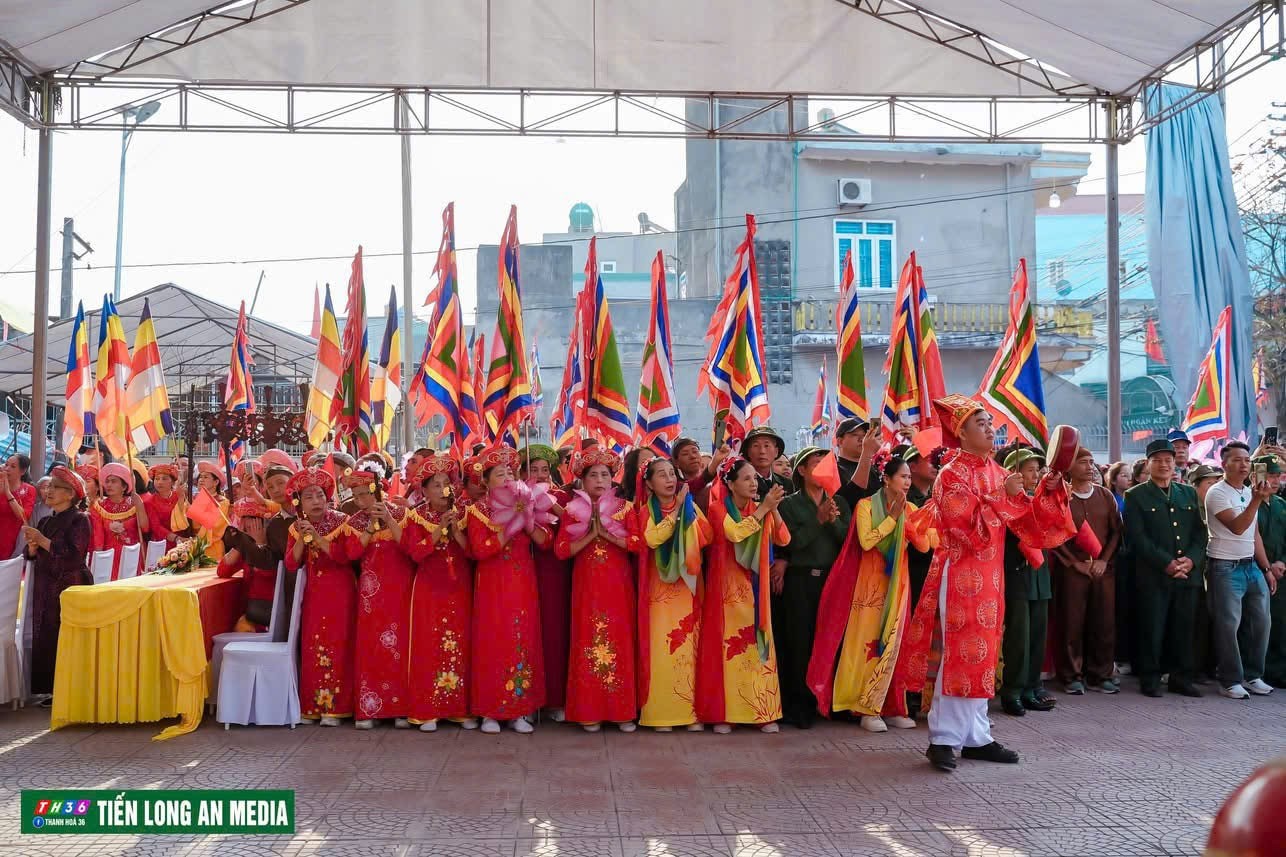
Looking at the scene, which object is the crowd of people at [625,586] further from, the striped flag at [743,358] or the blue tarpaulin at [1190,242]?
the blue tarpaulin at [1190,242]

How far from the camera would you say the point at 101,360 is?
9742 mm

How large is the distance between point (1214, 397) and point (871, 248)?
1174 cm

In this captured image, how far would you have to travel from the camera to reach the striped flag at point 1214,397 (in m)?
9.26

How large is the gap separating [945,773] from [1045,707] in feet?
5.56

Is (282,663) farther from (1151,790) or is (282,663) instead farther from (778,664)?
(1151,790)

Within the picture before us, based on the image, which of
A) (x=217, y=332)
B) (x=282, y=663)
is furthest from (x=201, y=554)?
(x=217, y=332)

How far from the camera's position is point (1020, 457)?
240 inches

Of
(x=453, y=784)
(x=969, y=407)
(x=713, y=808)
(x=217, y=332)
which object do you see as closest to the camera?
(x=713, y=808)

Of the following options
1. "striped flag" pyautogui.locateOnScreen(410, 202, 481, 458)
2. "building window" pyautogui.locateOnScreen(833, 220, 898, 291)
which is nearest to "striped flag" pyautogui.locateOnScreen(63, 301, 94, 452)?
"striped flag" pyautogui.locateOnScreen(410, 202, 481, 458)

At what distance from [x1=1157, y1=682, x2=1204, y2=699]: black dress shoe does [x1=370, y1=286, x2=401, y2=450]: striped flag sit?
5946mm

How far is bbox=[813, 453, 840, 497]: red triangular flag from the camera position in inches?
230

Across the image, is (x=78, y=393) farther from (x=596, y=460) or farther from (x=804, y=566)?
(x=804, y=566)

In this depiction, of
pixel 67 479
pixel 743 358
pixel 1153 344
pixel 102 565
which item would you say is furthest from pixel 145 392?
pixel 1153 344
